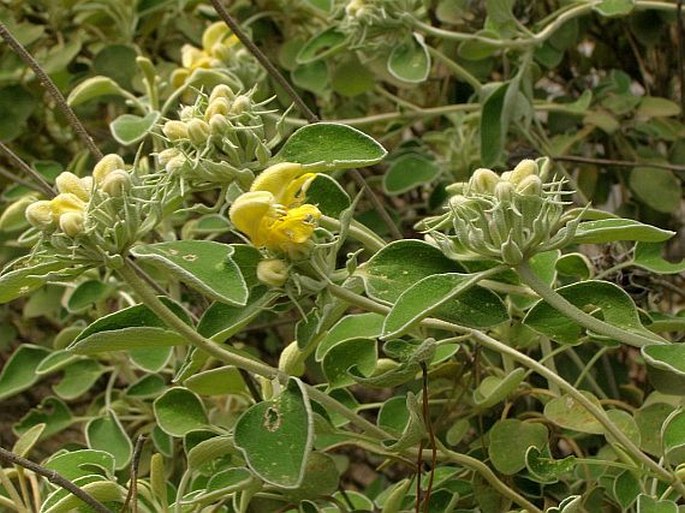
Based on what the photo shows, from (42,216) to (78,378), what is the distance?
45cm

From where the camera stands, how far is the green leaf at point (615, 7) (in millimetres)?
855

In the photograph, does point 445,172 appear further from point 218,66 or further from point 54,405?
point 54,405

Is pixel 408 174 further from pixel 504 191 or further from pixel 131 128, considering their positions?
pixel 504 191

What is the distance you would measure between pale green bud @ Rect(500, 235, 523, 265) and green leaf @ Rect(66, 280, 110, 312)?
17.8 inches

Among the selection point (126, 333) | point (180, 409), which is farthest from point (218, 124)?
point (180, 409)

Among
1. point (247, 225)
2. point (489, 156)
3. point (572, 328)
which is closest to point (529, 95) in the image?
point (489, 156)

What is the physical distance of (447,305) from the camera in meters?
0.56

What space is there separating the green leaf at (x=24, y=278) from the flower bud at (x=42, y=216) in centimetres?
2

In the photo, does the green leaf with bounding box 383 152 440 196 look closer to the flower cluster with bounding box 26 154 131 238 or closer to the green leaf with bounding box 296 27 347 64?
the green leaf with bounding box 296 27 347 64

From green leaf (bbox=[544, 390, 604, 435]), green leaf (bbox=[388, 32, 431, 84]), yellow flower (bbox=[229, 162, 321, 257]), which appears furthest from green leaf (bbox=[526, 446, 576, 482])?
green leaf (bbox=[388, 32, 431, 84])

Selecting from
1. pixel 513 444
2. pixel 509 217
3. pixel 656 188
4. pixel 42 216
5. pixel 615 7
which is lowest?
pixel 656 188

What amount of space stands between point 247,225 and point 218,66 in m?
0.46

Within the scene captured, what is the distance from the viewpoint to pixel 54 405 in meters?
0.94

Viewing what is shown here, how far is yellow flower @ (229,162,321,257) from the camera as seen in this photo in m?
0.51
